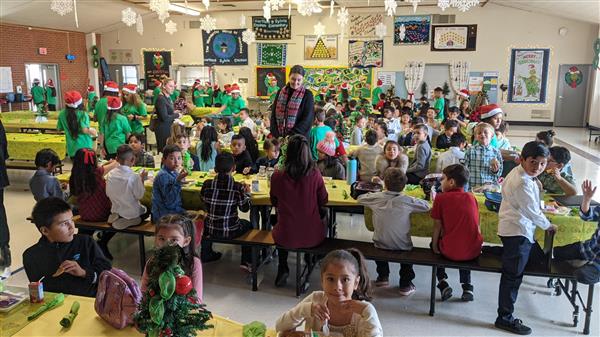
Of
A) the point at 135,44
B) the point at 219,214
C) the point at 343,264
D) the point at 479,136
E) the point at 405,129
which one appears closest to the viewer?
the point at 343,264

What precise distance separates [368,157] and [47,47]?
51.3 feet

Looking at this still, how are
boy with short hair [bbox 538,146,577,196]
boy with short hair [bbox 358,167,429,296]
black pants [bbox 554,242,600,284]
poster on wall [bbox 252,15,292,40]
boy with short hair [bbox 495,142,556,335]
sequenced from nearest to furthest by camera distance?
boy with short hair [bbox 495,142,556,335]
black pants [bbox 554,242,600,284]
boy with short hair [bbox 358,167,429,296]
boy with short hair [bbox 538,146,577,196]
poster on wall [bbox 252,15,292,40]

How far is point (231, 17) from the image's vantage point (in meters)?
17.4

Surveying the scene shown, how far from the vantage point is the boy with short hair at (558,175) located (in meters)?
3.95

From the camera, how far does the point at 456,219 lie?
3.45 metres

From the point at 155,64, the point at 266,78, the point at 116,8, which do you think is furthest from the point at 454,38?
the point at 116,8

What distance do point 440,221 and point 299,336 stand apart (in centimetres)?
198

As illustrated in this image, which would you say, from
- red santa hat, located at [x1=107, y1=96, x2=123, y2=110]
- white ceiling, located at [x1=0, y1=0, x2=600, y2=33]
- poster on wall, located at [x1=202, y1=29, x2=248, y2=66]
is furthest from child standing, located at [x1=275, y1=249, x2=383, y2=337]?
poster on wall, located at [x1=202, y1=29, x2=248, y2=66]

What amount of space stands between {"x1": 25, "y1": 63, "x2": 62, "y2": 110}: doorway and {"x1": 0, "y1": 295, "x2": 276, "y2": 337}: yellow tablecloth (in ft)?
53.7

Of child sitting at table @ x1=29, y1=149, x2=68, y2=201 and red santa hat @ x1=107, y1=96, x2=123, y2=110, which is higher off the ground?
red santa hat @ x1=107, y1=96, x2=123, y2=110

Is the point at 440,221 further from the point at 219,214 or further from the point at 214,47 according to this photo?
the point at 214,47

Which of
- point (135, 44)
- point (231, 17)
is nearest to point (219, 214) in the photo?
point (231, 17)

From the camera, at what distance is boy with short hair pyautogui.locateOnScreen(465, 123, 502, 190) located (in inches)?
177

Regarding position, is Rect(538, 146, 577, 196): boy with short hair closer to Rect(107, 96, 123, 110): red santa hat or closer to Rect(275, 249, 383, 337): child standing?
Rect(275, 249, 383, 337): child standing
